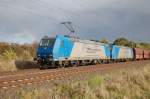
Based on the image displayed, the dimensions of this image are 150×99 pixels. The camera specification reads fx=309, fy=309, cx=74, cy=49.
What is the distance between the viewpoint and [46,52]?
29578 mm

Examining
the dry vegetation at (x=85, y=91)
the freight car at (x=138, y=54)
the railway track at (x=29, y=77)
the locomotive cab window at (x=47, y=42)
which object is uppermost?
the locomotive cab window at (x=47, y=42)

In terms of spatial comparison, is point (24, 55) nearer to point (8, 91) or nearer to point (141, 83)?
point (141, 83)

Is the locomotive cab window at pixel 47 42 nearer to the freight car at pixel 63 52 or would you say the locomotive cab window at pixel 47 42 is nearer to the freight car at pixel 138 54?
the freight car at pixel 63 52

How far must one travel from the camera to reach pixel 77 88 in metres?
14.2

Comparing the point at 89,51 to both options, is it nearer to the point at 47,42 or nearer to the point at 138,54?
the point at 47,42

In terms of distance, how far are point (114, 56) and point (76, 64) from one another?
1696 centimetres

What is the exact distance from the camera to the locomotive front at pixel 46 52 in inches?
1151

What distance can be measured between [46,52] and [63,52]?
177 cm

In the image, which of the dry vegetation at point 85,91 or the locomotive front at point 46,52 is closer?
the dry vegetation at point 85,91

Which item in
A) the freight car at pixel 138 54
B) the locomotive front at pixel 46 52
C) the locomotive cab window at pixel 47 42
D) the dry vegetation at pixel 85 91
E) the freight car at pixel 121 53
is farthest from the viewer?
the freight car at pixel 138 54

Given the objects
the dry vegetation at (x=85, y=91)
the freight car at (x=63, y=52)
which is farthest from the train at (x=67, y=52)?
the dry vegetation at (x=85, y=91)

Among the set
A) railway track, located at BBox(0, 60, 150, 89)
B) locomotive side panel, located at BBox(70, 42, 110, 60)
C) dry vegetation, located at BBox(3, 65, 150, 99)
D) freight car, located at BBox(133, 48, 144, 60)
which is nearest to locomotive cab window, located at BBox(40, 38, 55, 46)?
locomotive side panel, located at BBox(70, 42, 110, 60)

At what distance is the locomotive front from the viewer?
Result: 29239mm

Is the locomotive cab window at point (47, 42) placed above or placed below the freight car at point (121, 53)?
above
